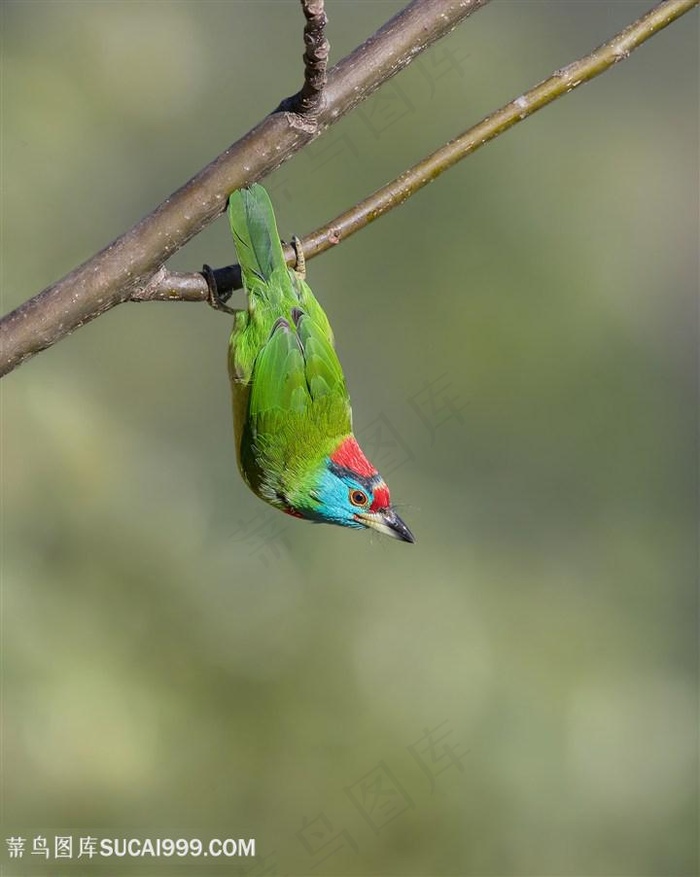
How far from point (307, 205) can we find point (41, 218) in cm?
156

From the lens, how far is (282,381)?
3615 mm

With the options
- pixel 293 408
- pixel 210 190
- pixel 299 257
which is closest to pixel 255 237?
pixel 299 257

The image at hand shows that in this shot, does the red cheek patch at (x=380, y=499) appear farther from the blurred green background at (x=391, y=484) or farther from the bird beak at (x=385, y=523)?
the blurred green background at (x=391, y=484)

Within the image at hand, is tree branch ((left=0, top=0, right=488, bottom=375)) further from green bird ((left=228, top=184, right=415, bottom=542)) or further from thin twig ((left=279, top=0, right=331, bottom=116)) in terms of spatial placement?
green bird ((left=228, top=184, right=415, bottom=542))

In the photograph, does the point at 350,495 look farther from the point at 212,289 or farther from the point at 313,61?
the point at 313,61

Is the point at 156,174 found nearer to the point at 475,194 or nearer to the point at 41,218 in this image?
the point at 41,218

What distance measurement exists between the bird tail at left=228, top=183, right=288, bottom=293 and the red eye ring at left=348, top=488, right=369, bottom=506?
2.56 feet

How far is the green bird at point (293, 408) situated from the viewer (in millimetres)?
3557

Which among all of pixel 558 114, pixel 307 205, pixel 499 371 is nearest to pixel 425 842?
pixel 499 371

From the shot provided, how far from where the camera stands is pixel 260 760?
5.16 meters

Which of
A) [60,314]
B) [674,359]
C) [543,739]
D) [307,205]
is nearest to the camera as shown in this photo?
[60,314]

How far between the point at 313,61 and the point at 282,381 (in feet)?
4.71

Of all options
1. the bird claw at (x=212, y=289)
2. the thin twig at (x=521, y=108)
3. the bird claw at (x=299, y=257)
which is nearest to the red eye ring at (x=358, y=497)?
the bird claw at (x=299, y=257)

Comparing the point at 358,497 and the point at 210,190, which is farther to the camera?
the point at 358,497
